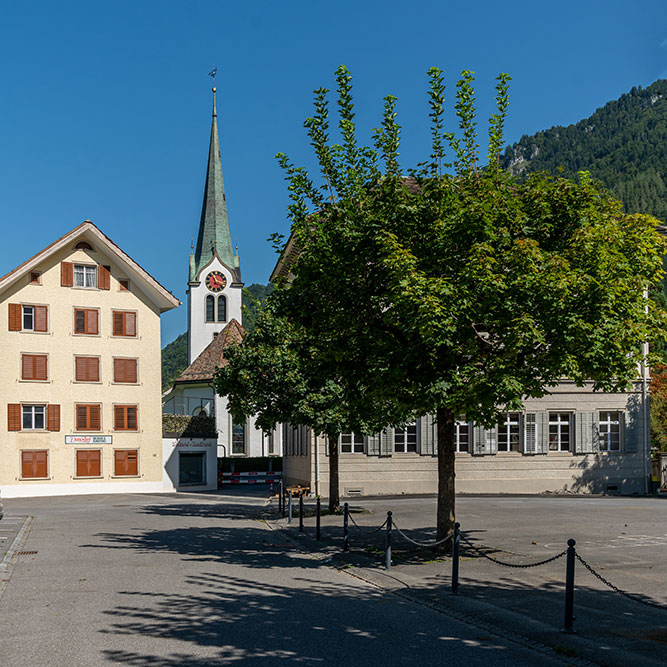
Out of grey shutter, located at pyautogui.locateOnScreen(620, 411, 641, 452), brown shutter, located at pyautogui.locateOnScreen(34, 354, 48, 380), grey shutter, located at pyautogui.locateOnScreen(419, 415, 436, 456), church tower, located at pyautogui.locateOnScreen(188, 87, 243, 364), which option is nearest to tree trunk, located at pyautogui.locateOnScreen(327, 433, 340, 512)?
grey shutter, located at pyautogui.locateOnScreen(419, 415, 436, 456)

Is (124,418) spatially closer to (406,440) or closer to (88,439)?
(88,439)

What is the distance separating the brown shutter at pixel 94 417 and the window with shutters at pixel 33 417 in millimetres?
2295

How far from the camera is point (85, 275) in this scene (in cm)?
4472

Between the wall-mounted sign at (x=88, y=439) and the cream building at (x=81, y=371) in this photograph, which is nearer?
the cream building at (x=81, y=371)

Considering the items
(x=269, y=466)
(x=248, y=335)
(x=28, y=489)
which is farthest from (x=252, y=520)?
(x=269, y=466)

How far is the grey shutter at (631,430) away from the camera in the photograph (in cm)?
3584

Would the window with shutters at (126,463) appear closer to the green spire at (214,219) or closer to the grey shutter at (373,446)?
the grey shutter at (373,446)

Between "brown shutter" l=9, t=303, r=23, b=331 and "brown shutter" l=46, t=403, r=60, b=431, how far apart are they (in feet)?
13.5

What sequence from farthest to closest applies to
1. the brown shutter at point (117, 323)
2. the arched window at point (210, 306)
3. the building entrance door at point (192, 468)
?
the arched window at point (210, 306)
the building entrance door at point (192, 468)
the brown shutter at point (117, 323)

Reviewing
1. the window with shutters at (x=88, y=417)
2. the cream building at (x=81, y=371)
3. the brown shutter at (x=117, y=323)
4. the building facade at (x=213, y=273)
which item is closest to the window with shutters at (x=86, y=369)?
the cream building at (x=81, y=371)

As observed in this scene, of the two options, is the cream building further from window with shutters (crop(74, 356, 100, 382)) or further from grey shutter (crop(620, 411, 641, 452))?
grey shutter (crop(620, 411, 641, 452))

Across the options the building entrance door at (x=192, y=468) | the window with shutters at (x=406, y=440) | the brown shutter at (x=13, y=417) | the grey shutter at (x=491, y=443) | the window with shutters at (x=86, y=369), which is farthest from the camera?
the building entrance door at (x=192, y=468)

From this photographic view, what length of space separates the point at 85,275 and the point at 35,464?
32.0ft

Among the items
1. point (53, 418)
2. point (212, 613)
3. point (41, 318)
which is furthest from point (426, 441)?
point (212, 613)
